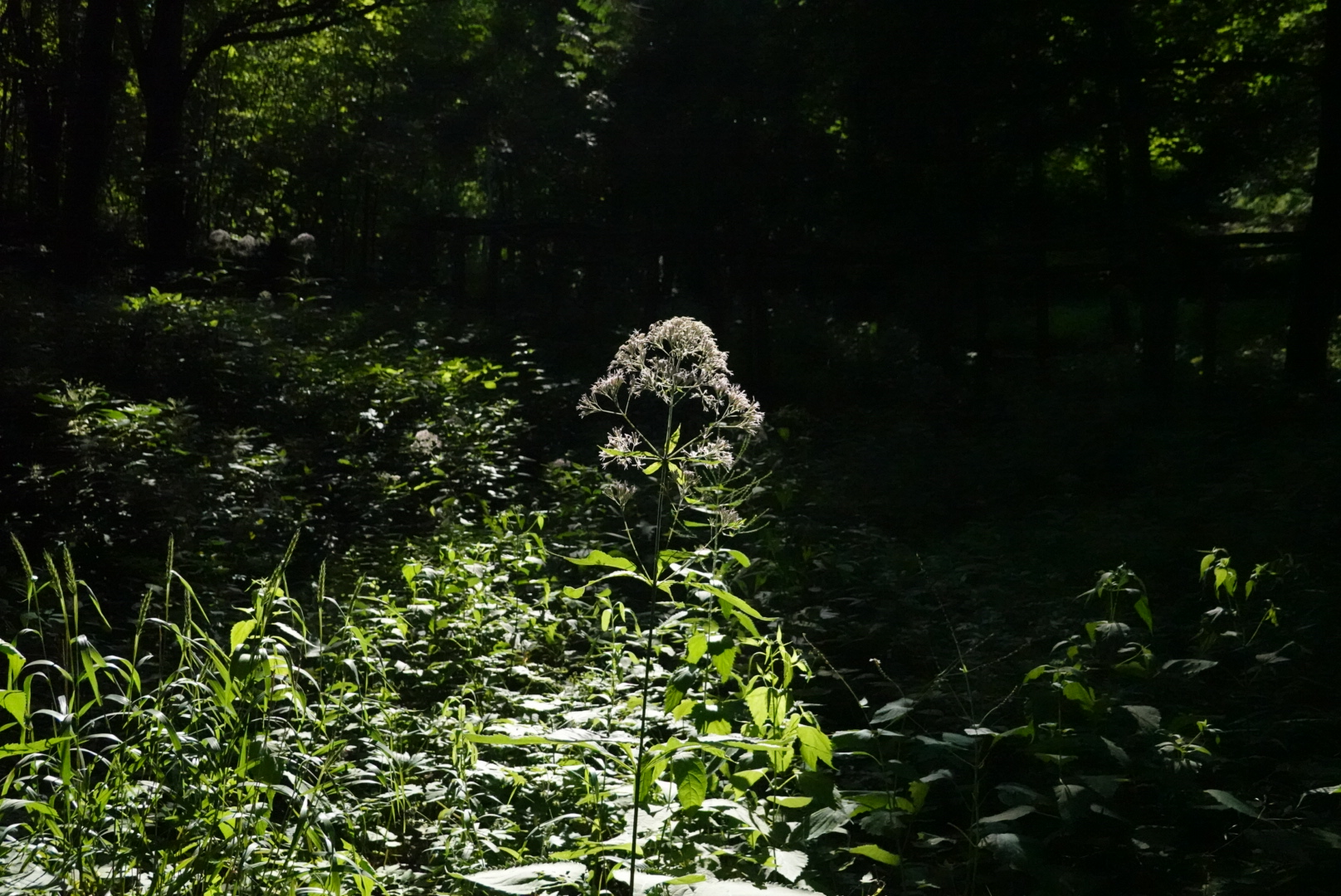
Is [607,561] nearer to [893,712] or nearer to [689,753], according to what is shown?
[689,753]

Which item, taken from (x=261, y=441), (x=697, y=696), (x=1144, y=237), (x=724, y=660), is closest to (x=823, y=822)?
(x=724, y=660)

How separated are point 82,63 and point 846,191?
1018 centimetres

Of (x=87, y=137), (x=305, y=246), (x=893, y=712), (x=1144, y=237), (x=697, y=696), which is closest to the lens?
(x=893, y=712)

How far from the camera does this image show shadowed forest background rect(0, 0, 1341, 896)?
8.82 ft

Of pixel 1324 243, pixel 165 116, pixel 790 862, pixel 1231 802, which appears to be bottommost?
pixel 790 862

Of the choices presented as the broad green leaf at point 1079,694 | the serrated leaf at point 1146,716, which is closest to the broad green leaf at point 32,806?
the broad green leaf at point 1079,694

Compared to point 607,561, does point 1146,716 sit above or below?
below

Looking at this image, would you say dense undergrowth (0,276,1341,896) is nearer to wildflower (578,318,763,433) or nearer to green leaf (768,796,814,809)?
green leaf (768,796,814,809)

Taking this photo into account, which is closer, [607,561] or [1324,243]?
[607,561]

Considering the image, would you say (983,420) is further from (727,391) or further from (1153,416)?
(727,391)

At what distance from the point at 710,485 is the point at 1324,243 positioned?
8.69 m

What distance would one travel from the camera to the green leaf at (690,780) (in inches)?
83.5

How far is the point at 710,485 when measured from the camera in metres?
3.71

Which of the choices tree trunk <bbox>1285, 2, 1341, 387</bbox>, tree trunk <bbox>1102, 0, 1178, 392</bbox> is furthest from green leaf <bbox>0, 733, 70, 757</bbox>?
tree trunk <bbox>1285, 2, 1341, 387</bbox>
